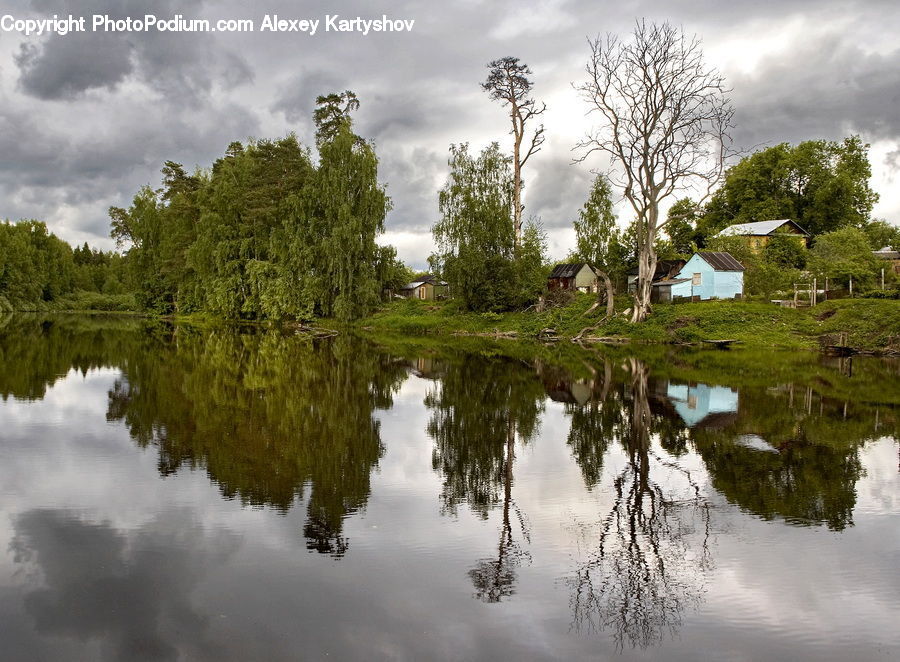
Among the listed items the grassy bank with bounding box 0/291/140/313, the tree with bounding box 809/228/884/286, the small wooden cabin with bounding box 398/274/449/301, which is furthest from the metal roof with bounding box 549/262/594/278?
the grassy bank with bounding box 0/291/140/313

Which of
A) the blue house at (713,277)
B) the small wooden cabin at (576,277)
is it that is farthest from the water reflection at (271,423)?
the small wooden cabin at (576,277)

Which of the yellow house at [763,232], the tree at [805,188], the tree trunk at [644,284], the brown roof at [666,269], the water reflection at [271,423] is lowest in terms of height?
the water reflection at [271,423]

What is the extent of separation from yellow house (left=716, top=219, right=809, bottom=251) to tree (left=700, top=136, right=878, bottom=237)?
413cm

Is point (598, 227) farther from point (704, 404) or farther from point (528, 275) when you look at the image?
point (704, 404)

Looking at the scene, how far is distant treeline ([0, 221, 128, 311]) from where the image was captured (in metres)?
76.4

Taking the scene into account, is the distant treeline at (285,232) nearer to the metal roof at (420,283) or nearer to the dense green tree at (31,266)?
the metal roof at (420,283)

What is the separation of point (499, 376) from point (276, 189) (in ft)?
126

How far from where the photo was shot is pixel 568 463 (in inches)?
408

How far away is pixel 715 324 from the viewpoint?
37312 millimetres

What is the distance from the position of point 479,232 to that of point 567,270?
2049 cm

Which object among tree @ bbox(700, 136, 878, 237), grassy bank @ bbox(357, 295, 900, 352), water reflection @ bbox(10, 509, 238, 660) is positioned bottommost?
water reflection @ bbox(10, 509, 238, 660)

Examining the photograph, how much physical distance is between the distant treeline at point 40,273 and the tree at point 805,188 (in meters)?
72.5

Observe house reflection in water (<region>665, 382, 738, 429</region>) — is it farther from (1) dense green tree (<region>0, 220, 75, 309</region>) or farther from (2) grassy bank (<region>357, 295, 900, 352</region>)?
(1) dense green tree (<region>0, 220, 75, 309</region>)

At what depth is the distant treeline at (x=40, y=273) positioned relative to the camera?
Answer: 76.4 meters
